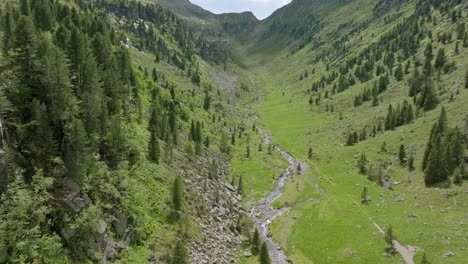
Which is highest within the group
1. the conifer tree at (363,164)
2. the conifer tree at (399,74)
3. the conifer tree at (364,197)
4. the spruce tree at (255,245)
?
the conifer tree at (399,74)

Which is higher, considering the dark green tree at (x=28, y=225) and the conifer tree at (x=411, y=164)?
the conifer tree at (x=411, y=164)

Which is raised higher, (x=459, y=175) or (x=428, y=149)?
(x=428, y=149)

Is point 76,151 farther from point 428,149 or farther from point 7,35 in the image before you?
point 428,149

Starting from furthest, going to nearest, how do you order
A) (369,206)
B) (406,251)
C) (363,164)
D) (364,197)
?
(363,164), (364,197), (369,206), (406,251)

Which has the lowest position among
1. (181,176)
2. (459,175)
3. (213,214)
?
(213,214)

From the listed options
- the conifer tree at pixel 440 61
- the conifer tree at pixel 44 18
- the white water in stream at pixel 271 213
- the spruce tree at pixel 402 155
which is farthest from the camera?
the conifer tree at pixel 440 61

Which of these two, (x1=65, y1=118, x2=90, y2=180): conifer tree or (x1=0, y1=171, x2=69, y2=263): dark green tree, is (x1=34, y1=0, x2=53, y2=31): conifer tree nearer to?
(x1=65, y1=118, x2=90, y2=180): conifer tree

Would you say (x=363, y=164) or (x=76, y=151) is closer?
(x=76, y=151)

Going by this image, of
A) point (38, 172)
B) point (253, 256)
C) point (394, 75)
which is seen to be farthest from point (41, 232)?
point (394, 75)

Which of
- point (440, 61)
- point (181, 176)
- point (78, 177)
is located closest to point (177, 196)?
point (181, 176)

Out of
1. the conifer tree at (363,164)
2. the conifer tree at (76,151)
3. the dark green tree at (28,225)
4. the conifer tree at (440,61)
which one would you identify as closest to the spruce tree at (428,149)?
the conifer tree at (363,164)

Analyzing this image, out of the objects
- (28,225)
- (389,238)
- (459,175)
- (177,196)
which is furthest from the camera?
(459,175)

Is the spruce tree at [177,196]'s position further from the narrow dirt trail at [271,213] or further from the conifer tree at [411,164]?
the conifer tree at [411,164]

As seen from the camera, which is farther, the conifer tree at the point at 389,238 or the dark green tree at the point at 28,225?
the conifer tree at the point at 389,238
